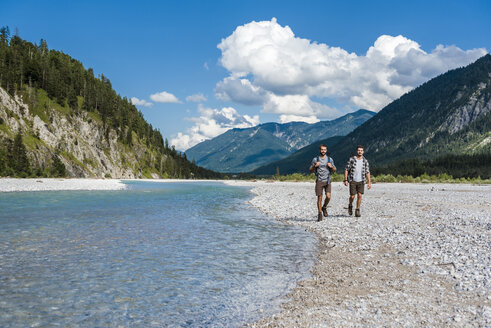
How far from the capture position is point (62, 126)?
123312 millimetres

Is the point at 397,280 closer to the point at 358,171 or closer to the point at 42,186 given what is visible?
the point at 358,171

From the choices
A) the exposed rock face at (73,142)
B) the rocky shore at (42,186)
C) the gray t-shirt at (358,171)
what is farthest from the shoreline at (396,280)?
the exposed rock face at (73,142)

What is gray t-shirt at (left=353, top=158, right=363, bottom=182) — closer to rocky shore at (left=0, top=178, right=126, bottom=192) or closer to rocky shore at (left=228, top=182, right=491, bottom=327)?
rocky shore at (left=228, top=182, right=491, bottom=327)

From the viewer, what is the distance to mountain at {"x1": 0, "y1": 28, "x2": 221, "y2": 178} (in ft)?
310

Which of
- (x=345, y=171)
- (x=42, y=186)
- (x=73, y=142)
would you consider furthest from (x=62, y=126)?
(x=345, y=171)

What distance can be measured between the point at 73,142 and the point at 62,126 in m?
7.90

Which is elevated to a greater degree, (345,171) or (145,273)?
(345,171)

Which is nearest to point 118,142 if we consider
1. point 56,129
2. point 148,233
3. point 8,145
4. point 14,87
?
point 56,129

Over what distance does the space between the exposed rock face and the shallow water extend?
301 ft

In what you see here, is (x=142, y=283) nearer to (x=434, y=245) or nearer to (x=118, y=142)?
(x=434, y=245)

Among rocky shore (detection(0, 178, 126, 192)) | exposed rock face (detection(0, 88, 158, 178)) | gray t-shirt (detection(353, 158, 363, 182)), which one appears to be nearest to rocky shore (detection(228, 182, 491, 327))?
gray t-shirt (detection(353, 158, 363, 182))

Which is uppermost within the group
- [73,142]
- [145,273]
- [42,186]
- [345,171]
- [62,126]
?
[62,126]

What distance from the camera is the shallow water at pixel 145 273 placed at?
6.80 metres

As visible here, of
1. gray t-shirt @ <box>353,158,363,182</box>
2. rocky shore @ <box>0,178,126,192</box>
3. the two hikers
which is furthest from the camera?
rocky shore @ <box>0,178,126,192</box>
